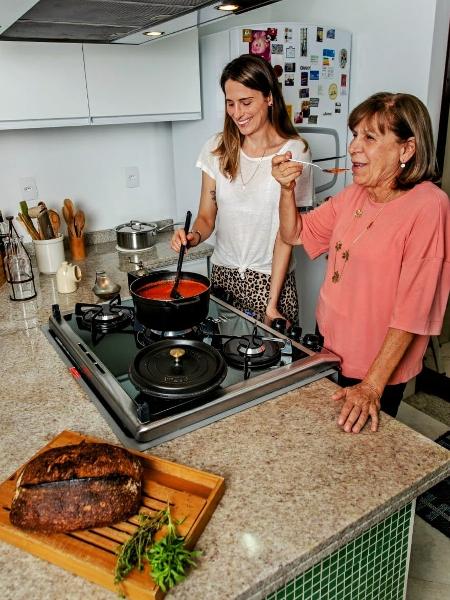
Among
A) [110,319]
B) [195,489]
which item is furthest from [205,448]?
[110,319]

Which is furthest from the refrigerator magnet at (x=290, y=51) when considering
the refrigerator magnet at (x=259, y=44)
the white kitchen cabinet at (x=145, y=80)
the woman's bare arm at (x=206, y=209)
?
the woman's bare arm at (x=206, y=209)

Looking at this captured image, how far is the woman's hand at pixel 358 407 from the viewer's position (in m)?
1.10

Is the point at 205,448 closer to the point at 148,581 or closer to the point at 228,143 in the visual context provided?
the point at 148,581

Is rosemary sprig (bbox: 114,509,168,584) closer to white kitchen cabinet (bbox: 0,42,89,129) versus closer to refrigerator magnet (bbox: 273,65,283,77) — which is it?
white kitchen cabinet (bbox: 0,42,89,129)

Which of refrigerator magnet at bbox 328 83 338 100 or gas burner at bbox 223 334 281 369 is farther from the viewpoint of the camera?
refrigerator magnet at bbox 328 83 338 100

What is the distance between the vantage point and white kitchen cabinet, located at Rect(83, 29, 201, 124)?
2270 millimetres

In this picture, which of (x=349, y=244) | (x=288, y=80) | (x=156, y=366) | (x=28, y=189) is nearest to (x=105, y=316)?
(x=156, y=366)

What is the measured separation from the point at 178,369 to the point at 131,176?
6.15 ft

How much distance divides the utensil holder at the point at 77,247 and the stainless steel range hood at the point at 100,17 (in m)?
0.97

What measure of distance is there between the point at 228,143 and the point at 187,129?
35.1 inches

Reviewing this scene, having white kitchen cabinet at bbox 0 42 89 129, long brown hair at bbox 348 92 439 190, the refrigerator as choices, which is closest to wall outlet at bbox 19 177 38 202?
white kitchen cabinet at bbox 0 42 89 129

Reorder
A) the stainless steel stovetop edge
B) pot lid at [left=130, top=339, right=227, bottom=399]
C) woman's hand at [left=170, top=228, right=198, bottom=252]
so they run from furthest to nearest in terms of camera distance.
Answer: woman's hand at [left=170, top=228, right=198, bottom=252]
pot lid at [left=130, top=339, right=227, bottom=399]
the stainless steel stovetop edge

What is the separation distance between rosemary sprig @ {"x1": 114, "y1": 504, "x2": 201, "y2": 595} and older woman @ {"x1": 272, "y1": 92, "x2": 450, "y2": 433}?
47 centimetres

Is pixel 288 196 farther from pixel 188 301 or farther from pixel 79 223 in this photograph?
pixel 79 223
